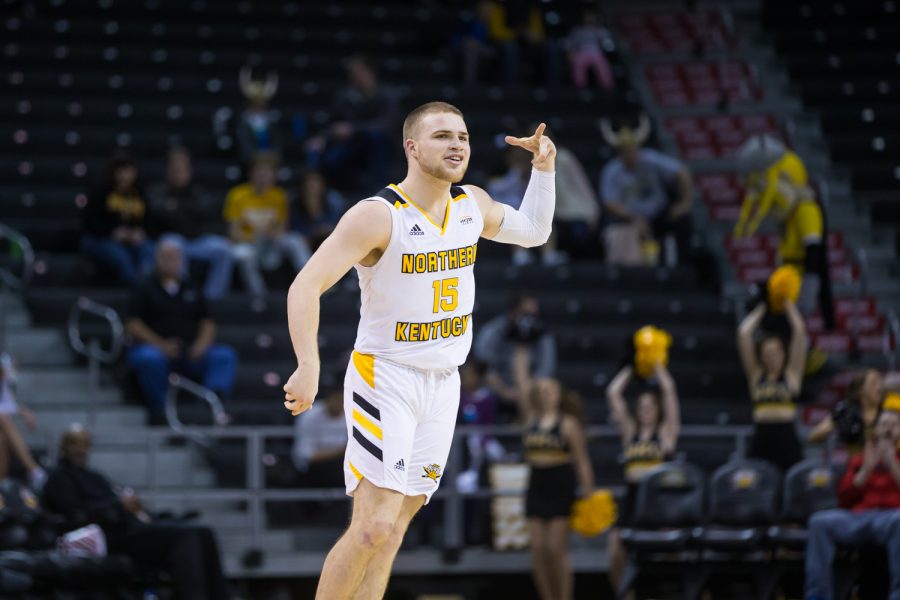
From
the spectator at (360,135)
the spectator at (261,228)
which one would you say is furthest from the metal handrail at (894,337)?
the spectator at (261,228)

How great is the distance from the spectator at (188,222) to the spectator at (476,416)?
8.03ft

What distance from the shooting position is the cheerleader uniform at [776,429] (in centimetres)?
1201

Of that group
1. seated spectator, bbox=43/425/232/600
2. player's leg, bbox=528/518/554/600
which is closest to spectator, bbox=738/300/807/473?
player's leg, bbox=528/518/554/600

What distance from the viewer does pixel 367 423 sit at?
21.4 ft

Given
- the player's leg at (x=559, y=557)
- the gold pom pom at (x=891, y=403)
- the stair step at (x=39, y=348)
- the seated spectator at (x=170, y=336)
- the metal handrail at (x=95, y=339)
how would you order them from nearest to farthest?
the gold pom pom at (x=891, y=403) → the player's leg at (x=559, y=557) → the seated spectator at (x=170, y=336) → the metal handrail at (x=95, y=339) → the stair step at (x=39, y=348)

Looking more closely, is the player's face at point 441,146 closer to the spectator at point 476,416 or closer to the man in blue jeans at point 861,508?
the man in blue jeans at point 861,508

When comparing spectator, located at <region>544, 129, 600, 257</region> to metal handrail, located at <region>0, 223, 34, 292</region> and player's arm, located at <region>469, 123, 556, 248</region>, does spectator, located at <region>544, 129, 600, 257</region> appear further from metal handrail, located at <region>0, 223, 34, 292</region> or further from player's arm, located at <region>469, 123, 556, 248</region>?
player's arm, located at <region>469, 123, 556, 248</region>

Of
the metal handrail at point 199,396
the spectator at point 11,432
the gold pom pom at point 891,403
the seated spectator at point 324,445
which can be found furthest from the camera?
the metal handrail at point 199,396

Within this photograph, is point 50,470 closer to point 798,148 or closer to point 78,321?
point 78,321

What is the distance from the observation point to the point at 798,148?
17859 mm

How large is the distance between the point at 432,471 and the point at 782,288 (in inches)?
242

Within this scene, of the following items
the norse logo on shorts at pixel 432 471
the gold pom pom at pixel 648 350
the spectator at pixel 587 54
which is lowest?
the norse logo on shorts at pixel 432 471

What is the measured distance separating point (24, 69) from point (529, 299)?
21.2ft

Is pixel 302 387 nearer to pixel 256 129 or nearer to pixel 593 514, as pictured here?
pixel 593 514
